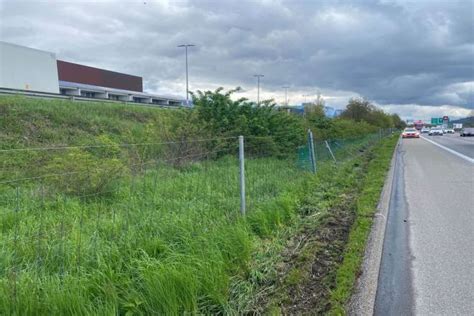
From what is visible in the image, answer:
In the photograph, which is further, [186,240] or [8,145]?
[8,145]

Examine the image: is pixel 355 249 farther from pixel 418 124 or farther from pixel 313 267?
pixel 418 124

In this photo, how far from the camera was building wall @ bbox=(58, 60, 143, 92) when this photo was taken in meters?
76.4

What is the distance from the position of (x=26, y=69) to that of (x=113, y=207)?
2817 cm

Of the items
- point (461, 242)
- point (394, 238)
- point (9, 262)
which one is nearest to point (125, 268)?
point (9, 262)

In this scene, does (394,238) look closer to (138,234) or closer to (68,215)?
(138,234)

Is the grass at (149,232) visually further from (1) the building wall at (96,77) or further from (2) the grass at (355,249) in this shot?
(1) the building wall at (96,77)

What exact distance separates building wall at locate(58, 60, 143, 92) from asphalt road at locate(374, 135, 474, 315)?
251 feet

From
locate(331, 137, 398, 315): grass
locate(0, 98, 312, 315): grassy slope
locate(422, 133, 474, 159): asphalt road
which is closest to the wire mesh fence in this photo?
locate(0, 98, 312, 315): grassy slope

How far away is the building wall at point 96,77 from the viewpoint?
251ft

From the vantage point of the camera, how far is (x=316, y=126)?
2144 cm

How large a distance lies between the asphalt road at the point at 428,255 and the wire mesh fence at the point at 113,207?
2171mm

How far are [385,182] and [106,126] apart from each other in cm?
1368

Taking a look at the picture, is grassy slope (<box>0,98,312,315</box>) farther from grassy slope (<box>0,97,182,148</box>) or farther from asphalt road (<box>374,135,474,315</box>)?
grassy slope (<box>0,97,182,148</box>)

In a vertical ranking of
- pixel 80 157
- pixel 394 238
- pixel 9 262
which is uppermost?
pixel 80 157
